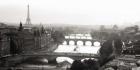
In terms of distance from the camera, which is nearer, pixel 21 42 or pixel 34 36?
pixel 21 42

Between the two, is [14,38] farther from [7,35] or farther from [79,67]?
[79,67]

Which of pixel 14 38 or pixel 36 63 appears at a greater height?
pixel 14 38

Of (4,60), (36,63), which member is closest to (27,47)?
(36,63)

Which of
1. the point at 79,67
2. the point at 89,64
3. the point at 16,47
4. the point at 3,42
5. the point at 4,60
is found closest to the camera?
the point at 79,67

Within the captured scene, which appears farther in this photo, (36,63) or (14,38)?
(14,38)

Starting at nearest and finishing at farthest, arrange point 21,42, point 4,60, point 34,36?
1. point 4,60
2. point 21,42
3. point 34,36

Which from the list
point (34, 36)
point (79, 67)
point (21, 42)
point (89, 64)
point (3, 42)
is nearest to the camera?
point (79, 67)

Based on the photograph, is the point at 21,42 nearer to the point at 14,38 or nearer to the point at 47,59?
the point at 14,38

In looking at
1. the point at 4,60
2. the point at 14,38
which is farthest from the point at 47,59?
the point at 14,38

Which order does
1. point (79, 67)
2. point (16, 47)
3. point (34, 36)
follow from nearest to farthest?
point (79, 67) < point (16, 47) < point (34, 36)
